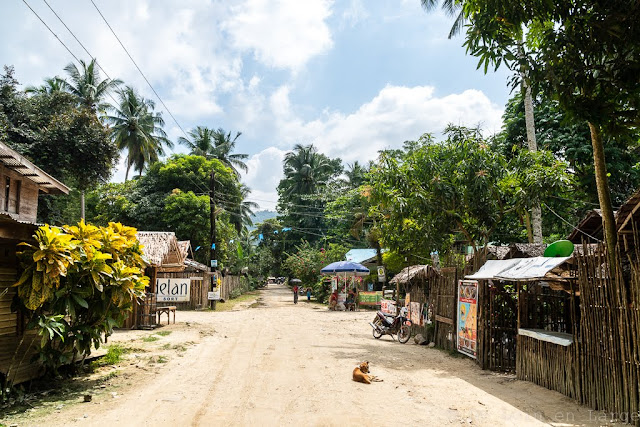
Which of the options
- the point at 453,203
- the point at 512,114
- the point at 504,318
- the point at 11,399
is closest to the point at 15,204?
the point at 11,399

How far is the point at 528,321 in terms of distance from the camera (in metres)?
8.82

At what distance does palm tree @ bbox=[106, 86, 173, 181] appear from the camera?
3559cm

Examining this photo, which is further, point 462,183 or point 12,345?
point 462,183

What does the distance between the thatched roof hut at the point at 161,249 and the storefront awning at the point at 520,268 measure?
12081mm

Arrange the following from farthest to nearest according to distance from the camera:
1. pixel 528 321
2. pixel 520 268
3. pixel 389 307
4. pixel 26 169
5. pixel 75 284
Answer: pixel 389 307 < pixel 26 169 < pixel 528 321 < pixel 520 268 < pixel 75 284

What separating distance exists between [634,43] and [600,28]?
0.43 metres

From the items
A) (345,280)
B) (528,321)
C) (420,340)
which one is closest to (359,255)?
(345,280)

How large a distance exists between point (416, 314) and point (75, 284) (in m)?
10.3

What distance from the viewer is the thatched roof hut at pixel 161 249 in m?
17.5

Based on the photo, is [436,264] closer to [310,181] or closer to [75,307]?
[75,307]

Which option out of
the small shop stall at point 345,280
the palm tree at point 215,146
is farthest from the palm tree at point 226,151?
the small shop stall at point 345,280

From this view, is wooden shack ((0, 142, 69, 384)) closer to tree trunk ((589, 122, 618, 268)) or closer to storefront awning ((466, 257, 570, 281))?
storefront awning ((466, 257, 570, 281))

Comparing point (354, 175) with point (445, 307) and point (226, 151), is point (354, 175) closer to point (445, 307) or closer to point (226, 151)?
point (226, 151)

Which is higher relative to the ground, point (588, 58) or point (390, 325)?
point (588, 58)
